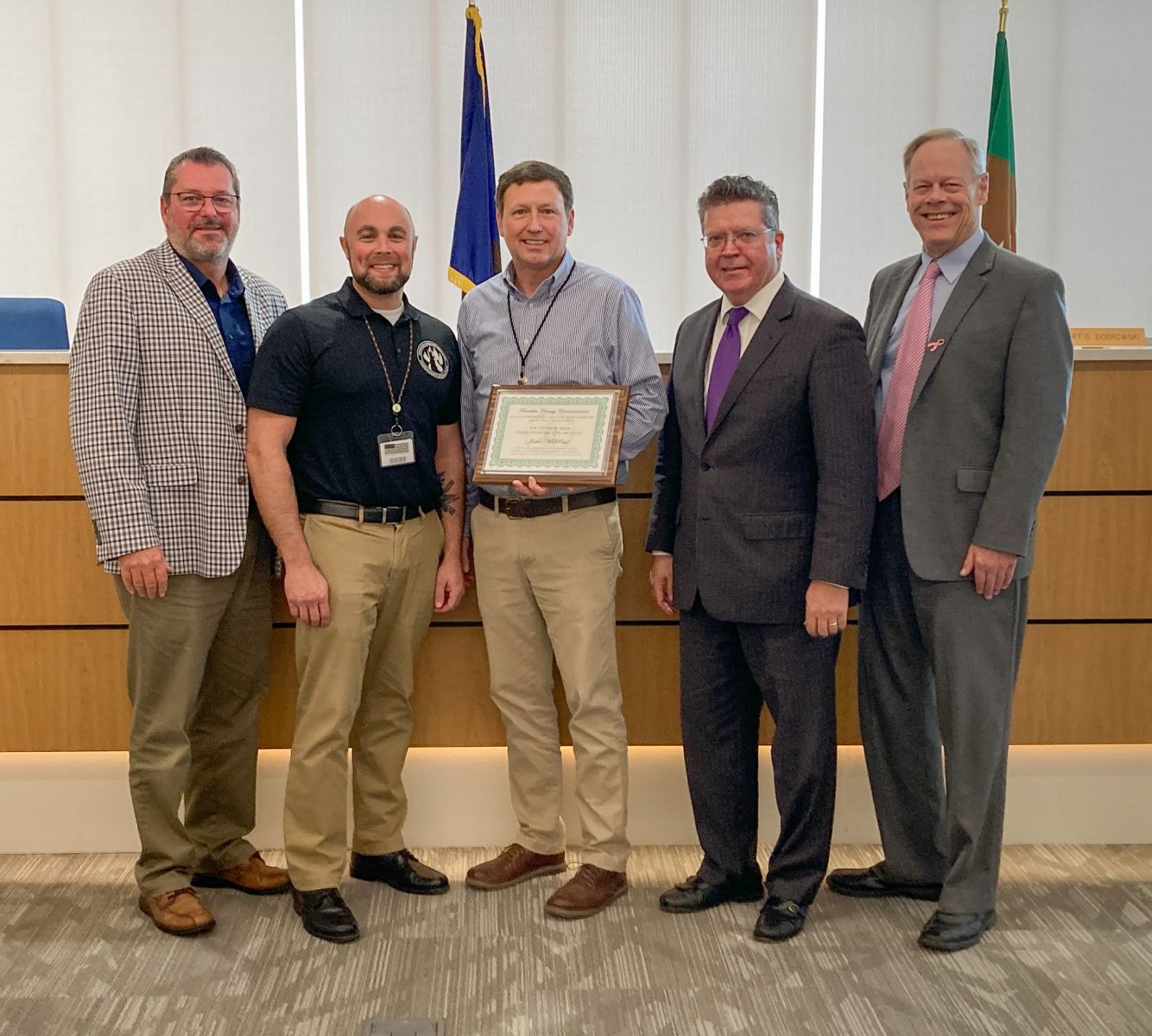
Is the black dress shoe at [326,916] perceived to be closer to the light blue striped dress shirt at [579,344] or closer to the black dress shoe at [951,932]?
the light blue striped dress shirt at [579,344]

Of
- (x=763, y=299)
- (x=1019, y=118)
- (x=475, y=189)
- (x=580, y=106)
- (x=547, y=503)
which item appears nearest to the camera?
(x=763, y=299)

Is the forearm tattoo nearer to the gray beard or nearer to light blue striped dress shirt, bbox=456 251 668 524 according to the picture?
light blue striped dress shirt, bbox=456 251 668 524

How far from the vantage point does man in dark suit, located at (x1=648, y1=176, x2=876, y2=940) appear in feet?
7.36

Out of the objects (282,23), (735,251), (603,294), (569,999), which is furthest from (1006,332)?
(282,23)

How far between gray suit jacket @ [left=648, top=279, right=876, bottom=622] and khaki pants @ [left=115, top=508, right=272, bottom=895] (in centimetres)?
110

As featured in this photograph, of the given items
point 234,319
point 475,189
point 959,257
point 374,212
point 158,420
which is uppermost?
point 475,189

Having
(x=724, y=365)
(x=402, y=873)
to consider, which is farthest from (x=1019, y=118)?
Answer: (x=402, y=873)

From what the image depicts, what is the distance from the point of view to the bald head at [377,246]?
2379 millimetres

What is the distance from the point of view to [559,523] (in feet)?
8.16

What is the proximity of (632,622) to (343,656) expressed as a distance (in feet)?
2.83

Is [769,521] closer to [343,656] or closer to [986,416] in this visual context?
[986,416]

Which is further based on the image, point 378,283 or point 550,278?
point 550,278

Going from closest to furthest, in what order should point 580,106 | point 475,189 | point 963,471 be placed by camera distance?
point 963,471 < point 475,189 < point 580,106

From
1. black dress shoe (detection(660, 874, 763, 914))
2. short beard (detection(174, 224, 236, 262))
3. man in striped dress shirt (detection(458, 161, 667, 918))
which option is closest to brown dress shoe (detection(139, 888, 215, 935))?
man in striped dress shirt (detection(458, 161, 667, 918))
